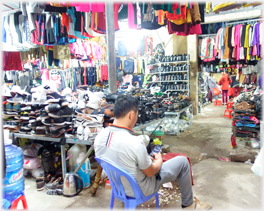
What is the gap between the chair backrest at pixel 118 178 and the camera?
5.72 ft

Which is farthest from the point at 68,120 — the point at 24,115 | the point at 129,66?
the point at 129,66

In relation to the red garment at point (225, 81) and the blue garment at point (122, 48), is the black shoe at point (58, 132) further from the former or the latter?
the red garment at point (225, 81)

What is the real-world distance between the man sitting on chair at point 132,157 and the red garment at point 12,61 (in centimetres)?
724

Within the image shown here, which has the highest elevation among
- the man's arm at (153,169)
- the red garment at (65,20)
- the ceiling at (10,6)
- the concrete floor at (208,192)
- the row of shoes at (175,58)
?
the ceiling at (10,6)

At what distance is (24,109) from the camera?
10.6ft

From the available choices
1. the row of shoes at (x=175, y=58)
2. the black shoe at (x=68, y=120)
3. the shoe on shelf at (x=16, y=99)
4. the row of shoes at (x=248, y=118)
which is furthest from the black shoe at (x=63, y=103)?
the row of shoes at (x=175, y=58)

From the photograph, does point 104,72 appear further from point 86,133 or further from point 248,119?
point 86,133

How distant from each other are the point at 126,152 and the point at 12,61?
7.69 meters

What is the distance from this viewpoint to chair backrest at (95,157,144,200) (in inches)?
68.7

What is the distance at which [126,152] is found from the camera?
5.68 feet

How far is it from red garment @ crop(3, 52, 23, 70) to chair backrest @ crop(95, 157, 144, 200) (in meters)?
7.32

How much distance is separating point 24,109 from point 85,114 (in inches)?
42.4

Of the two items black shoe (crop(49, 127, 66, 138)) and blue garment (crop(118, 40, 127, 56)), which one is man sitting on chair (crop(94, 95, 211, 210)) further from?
blue garment (crop(118, 40, 127, 56))

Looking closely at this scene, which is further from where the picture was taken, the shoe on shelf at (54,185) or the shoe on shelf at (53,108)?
the shoe on shelf at (54,185)
